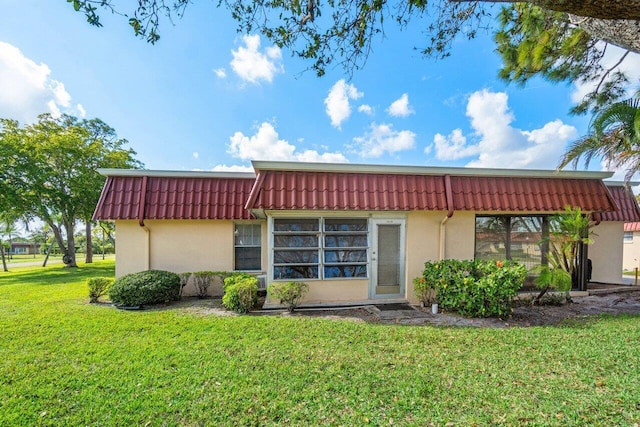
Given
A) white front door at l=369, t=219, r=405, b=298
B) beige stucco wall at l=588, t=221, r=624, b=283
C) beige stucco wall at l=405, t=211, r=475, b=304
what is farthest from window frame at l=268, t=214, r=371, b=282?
beige stucco wall at l=588, t=221, r=624, b=283

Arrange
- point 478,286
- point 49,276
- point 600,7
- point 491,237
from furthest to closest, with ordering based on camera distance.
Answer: point 49,276
point 491,237
point 478,286
point 600,7

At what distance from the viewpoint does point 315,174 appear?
684 centimetres

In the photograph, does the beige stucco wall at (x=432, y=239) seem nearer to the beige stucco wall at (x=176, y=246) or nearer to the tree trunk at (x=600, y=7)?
the beige stucco wall at (x=176, y=246)

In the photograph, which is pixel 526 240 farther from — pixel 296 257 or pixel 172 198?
pixel 172 198

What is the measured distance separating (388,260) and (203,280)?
17.9 ft

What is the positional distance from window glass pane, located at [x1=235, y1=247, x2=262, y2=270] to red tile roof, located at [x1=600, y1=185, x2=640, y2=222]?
1191cm

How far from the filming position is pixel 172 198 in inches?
315

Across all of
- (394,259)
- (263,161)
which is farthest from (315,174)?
(394,259)

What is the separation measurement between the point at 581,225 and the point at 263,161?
7.78 metres

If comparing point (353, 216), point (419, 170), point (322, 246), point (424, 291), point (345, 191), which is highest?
point (419, 170)

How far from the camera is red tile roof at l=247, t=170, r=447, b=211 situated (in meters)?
6.36

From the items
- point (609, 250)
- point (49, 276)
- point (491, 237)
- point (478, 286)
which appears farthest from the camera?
point (49, 276)

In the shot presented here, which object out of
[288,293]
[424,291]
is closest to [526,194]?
[424,291]

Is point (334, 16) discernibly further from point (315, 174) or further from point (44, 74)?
point (44, 74)
